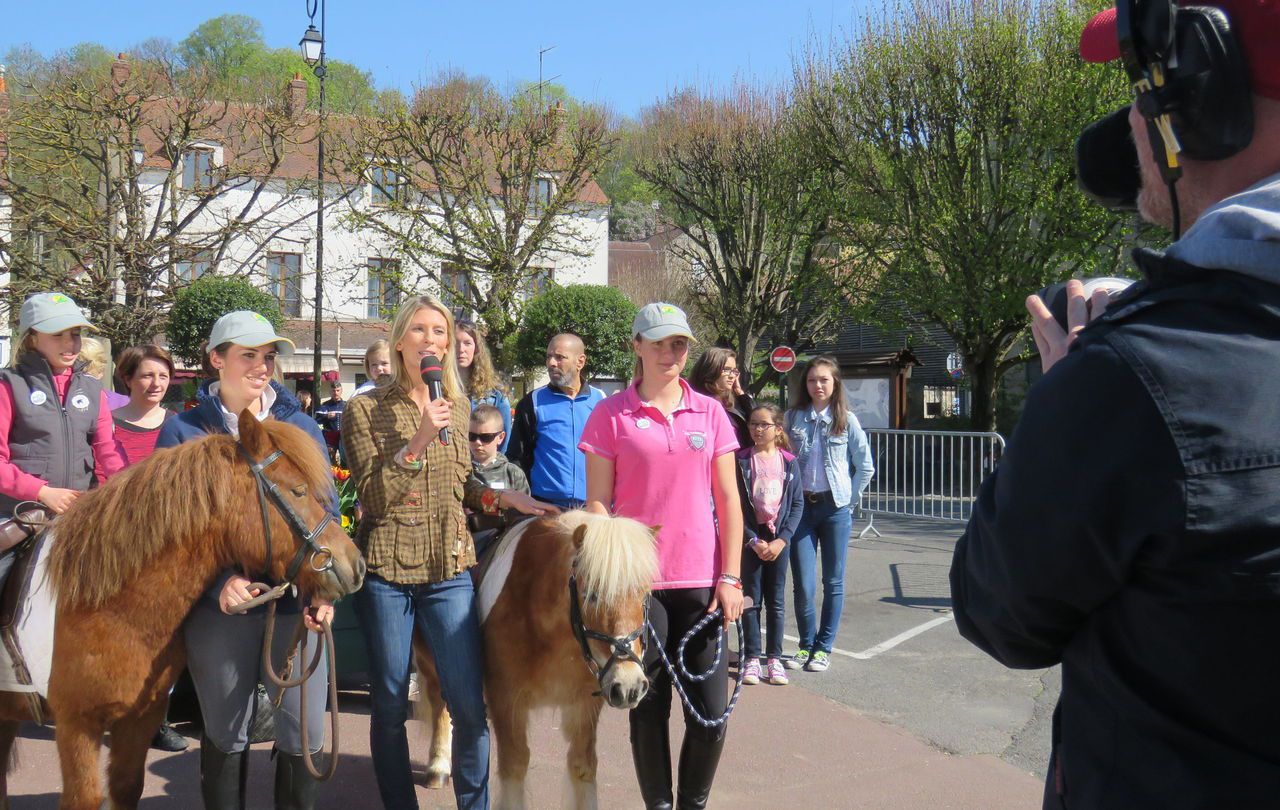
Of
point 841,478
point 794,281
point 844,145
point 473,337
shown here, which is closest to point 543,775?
point 473,337

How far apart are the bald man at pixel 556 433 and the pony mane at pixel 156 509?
7.77ft

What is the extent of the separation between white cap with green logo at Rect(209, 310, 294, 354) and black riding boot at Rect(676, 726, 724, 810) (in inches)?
86.8

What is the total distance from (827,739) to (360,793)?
250 cm

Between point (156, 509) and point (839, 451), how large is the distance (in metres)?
5.04

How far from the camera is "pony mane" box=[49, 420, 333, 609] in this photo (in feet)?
10.6

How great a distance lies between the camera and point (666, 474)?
3.90m

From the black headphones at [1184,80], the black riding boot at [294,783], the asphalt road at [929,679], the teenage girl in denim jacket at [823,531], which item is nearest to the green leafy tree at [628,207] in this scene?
the asphalt road at [929,679]

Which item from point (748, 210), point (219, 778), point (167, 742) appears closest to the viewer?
point (219, 778)

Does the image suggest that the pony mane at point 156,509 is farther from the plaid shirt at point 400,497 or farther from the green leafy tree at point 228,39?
the green leafy tree at point 228,39

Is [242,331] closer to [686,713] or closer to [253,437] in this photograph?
[253,437]

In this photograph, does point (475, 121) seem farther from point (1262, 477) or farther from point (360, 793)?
point (1262, 477)

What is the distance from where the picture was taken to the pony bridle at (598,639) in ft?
11.4

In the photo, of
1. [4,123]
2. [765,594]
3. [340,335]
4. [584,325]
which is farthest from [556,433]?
[340,335]

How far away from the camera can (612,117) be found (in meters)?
28.7
